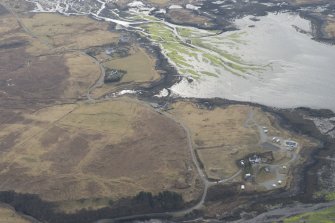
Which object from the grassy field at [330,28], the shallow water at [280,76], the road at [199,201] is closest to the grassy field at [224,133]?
the road at [199,201]

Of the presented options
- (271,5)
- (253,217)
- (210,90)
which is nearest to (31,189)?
(253,217)

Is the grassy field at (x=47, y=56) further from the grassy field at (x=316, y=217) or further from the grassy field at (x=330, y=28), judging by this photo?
the grassy field at (x=330, y=28)

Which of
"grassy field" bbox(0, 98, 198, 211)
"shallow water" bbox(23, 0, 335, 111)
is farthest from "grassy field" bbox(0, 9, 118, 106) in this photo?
"shallow water" bbox(23, 0, 335, 111)

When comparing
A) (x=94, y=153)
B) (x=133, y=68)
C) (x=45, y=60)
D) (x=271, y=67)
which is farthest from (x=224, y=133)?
(x=45, y=60)

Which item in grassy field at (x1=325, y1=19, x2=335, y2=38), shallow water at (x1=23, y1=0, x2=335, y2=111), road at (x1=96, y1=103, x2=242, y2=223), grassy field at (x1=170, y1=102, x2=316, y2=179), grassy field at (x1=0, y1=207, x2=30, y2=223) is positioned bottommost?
grassy field at (x1=0, y1=207, x2=30, y2=223)

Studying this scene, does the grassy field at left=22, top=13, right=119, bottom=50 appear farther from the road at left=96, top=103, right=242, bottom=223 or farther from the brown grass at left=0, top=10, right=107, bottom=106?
the road at left=96, top=103, right=242, bottom=223
